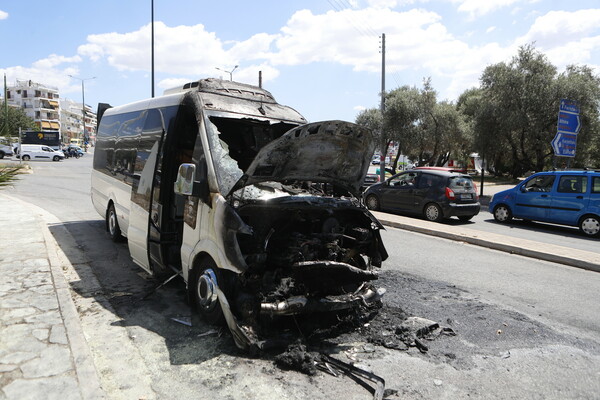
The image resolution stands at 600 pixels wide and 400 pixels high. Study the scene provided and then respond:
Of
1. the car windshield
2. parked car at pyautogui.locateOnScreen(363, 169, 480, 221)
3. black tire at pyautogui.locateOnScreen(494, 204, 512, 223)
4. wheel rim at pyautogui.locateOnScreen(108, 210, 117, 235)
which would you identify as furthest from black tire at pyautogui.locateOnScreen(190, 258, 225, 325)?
black tire at pyautogui.locateOnScreen(494, 204, 512, 223)

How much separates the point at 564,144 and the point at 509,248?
397 inches

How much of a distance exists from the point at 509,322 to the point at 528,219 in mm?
9635

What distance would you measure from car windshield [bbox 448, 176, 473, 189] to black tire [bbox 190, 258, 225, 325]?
10253 mm

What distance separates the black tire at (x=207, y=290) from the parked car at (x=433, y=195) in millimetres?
8691

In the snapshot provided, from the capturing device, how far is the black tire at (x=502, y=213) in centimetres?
1390

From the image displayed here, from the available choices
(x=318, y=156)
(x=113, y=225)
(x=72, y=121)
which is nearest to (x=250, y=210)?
(x=318, y=156)

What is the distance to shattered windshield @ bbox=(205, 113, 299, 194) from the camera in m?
4.58

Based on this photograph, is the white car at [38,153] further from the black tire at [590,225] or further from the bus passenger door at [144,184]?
the black tire at [590,225]

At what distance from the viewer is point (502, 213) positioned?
14070 millimetres

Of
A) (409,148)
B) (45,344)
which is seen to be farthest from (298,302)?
(409,148)

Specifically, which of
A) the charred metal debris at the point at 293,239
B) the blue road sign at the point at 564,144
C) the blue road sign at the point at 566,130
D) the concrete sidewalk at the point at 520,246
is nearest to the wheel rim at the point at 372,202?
the concrete sidewalk at the point at 520,246

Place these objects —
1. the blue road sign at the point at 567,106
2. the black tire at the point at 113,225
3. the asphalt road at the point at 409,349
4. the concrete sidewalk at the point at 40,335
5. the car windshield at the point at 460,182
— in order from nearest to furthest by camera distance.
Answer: the concrete sidewalk at the point at 40,335
the asphalt road at the point at 409,349
the black tire at the point at 113,225
the car windshield at the point at 460,182
the blue road sign at the point at 567,106

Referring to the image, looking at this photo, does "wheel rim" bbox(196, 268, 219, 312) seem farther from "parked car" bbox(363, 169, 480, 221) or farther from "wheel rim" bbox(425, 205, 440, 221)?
"wheel rim" bbox(425, 205, 440, 221)

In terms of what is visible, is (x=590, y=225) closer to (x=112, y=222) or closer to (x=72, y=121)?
(x=112, y=222)
